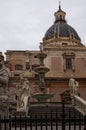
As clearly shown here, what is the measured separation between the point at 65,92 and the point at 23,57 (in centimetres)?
1057

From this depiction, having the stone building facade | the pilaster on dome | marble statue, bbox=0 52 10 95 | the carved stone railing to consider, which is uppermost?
the pilaster on dome

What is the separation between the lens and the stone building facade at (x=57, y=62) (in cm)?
5047

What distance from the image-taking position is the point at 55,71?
5350 centimetres

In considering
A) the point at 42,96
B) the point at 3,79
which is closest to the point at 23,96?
the point at 42,96

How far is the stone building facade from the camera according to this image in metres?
50.5

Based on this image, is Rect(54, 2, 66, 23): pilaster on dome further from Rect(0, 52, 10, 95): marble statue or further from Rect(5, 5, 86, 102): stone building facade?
Rect(0, 52, 10, 95): marble statue

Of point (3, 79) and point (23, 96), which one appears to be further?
point (23, 96)

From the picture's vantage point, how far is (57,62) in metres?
54.1

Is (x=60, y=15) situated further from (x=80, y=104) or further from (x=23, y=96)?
(x=23, y=96)

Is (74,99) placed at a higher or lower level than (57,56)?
lower

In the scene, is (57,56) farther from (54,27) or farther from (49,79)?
(54,27)

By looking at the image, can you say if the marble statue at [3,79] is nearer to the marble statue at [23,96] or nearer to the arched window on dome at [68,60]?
the marble statue at [23,96]

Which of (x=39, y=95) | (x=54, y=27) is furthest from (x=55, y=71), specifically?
(x=39, y=95)

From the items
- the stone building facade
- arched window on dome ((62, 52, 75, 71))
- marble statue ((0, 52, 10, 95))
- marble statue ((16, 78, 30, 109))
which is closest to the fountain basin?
marble statue ((16, 78, 30, 109))
